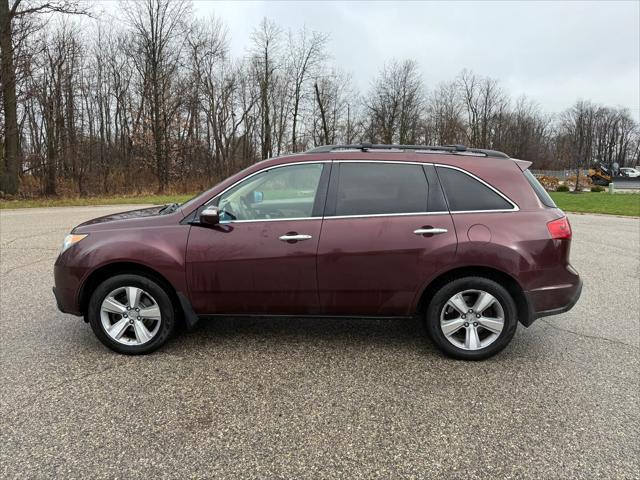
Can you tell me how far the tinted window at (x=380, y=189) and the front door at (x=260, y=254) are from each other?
0.64ft

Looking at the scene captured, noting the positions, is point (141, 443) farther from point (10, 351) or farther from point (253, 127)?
point (253, 127)

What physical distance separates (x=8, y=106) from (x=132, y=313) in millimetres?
24103

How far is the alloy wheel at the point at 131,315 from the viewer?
375cm

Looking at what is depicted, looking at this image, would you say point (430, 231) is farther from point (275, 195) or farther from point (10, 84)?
point (10, 84)

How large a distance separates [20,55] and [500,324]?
85.9ft

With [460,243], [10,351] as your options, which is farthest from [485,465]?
[10,351]

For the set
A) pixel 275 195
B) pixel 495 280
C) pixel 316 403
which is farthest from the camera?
pixel 275 195

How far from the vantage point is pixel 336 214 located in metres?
3.66

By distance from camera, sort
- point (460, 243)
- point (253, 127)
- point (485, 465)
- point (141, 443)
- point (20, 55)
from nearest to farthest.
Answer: point (485, 465) < point (141, 443) < point (460, 243) < point (20, 55) < point (253, 127)

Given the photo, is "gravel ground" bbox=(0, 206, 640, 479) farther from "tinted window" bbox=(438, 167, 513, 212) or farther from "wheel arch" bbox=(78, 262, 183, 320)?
"tinted window" bbox=(438, 167, 513, 212)

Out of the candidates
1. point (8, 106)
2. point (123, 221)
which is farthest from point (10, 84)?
point (123, 221)

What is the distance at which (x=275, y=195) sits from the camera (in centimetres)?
394

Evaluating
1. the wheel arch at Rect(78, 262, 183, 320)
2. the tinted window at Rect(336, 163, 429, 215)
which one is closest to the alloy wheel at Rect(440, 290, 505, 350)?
the tinted window at Rect(336, 163, 429, 215)

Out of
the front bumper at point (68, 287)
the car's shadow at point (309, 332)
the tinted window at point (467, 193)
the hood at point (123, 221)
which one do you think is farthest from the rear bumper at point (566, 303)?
the front bumper at point (68, 287)
